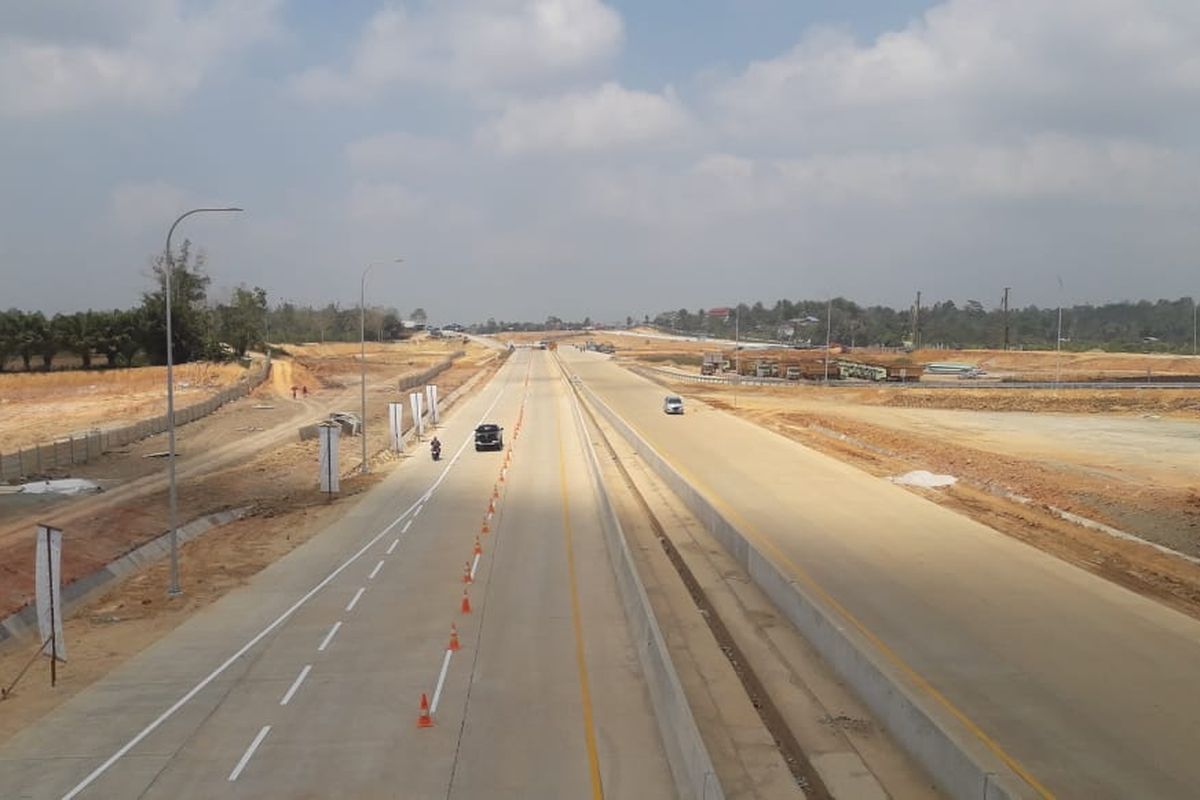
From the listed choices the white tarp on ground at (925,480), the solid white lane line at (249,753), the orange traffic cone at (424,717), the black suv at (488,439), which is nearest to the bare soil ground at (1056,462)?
the white tarp on ground at (925,480)

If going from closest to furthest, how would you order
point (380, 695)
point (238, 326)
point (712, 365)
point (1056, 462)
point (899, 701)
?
1. point (899, 701)
2. point (380, 695)
3. point (1056, 462)
4. point (238, 326)
5. point (712, 365)

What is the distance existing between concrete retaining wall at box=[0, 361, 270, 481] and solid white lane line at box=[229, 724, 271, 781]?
1338 inches

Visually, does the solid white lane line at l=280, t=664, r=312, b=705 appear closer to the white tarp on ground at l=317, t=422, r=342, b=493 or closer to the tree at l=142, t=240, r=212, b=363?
the white tarp on ground at l=317, t=422, r=342, b=493

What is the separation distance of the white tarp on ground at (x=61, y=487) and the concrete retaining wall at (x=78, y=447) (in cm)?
219

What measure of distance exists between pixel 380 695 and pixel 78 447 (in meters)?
39.9

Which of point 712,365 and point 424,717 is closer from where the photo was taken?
point 424,717

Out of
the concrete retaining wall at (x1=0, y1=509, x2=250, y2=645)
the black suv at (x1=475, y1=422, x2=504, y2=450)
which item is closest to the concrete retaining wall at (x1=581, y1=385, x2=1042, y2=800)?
the concrete retaining wall at (x1=0, y1=509, x2=250, y2=645)

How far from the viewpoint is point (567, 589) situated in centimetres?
2258

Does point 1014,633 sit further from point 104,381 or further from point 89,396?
point 104,381

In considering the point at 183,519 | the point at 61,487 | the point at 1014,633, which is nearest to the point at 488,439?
the point at 183,519

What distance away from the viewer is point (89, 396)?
8188 cm

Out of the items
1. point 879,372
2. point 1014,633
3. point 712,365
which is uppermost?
point 712,365

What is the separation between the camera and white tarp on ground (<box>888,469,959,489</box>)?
37522mm

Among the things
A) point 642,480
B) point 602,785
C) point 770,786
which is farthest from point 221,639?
point 642,480
